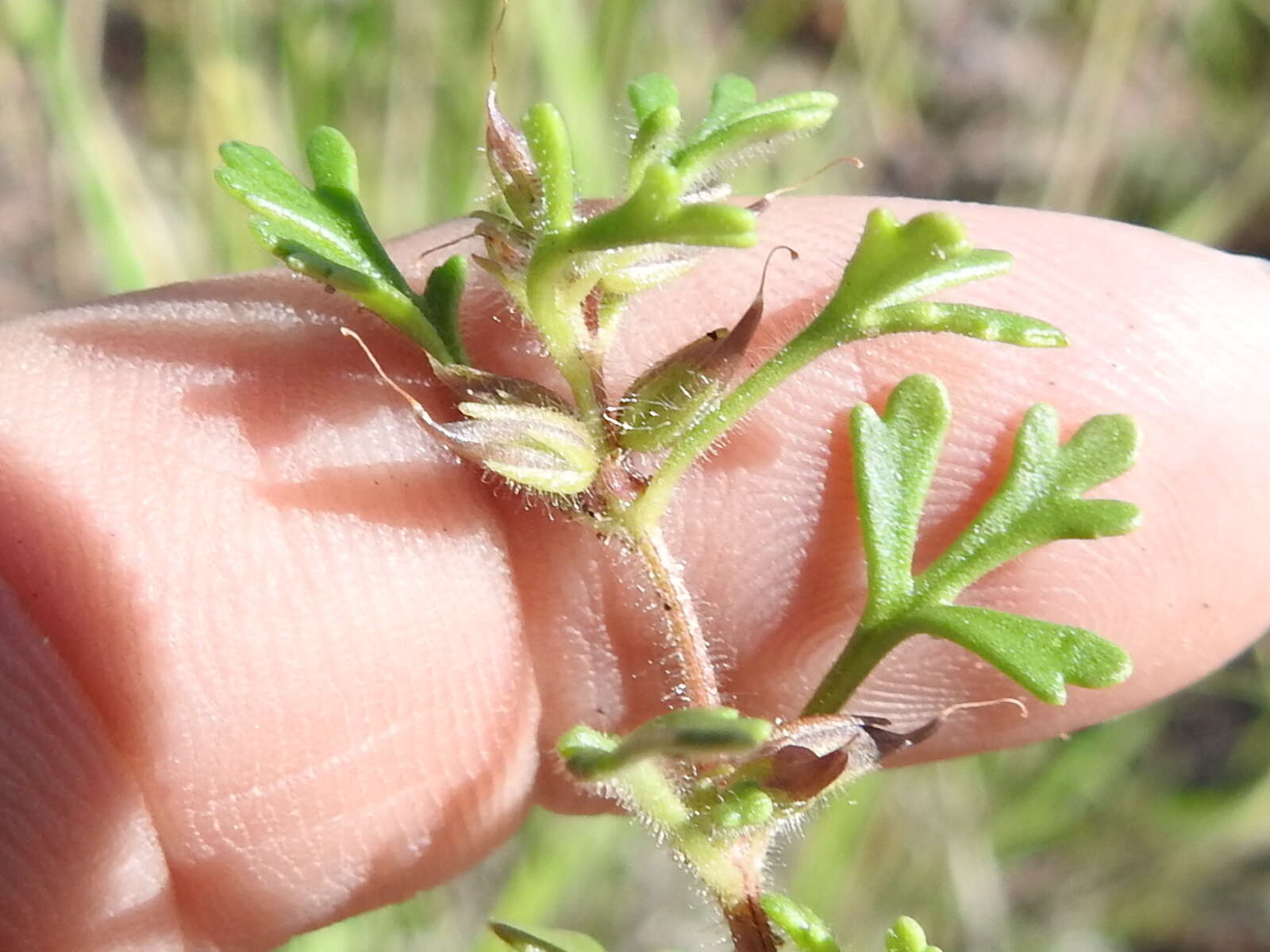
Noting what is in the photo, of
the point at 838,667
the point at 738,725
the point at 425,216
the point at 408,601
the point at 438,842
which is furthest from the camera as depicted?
the point at 425,216

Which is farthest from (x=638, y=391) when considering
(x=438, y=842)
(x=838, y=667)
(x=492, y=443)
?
(x=438, y=842)

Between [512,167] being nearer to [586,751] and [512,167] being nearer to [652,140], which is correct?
[652,140]

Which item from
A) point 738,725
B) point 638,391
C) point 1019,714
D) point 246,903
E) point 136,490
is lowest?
point 246,903

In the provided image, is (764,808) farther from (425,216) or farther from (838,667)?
(425,216)

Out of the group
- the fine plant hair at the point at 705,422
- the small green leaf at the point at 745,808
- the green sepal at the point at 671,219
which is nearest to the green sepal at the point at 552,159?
the fine plant hair at the point at 705,422

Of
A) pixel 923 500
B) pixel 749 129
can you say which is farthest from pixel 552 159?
pixel 923 500

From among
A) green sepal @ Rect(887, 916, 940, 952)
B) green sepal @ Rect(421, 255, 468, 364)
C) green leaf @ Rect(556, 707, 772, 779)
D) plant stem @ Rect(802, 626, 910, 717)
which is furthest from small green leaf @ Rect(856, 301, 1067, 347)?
green sepal @ Rect(887, 916, 940, 952)

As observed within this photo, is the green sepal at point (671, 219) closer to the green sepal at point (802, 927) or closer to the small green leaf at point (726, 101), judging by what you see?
the small green leaf at point (726, 101)

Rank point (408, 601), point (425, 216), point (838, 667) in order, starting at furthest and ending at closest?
1. point (425, 216)
2. point (408, 601)
3. point (838, 667)
